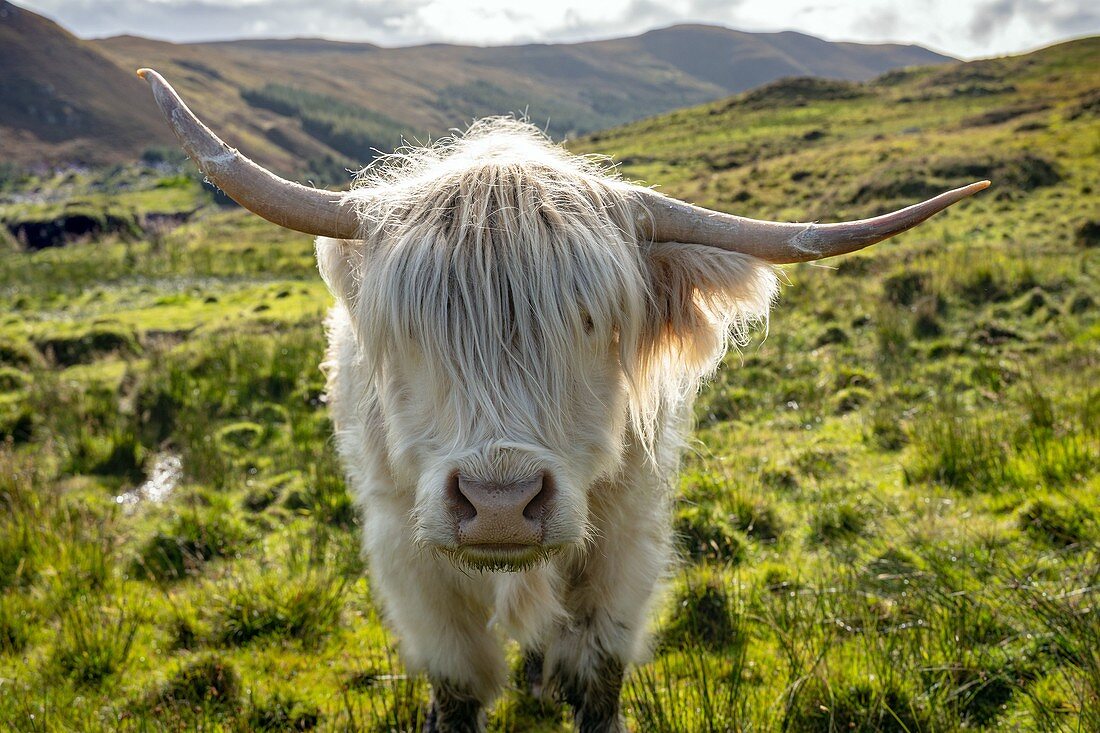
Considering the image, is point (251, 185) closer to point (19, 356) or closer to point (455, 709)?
point (455, 709)

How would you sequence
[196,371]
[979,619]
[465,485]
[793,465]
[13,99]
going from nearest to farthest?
[465,485] → [979,619] → [793,465] → [196,371] → [13,99]

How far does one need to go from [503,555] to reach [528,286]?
0.68 m

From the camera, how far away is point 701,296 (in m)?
2.19

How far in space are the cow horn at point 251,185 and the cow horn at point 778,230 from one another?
0.91 m

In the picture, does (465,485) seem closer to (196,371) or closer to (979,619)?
(979,619)

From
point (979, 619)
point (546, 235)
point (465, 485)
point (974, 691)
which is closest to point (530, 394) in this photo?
point (465, 485)

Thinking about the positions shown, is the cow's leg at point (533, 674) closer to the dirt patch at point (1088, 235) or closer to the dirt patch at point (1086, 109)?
the dirt patch at point (1088, 235)

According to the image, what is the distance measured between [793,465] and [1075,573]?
1.87m

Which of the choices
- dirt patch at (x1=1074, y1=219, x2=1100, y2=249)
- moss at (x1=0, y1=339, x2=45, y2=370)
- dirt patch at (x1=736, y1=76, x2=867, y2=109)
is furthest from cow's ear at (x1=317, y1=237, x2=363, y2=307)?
dirt patch at (x1=736, y1=76, x2=867, y2=109)

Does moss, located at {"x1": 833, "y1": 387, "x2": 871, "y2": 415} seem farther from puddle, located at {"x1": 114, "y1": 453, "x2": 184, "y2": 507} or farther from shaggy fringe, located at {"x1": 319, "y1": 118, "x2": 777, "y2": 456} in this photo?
puddle, located at {"x1": 114, "y1": 453, "x2": 184, "y2": 507}

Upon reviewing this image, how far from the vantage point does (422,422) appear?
2025 millimetres

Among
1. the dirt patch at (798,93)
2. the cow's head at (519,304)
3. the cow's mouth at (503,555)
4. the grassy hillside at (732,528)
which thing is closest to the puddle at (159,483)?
the grassy hillside at (732,528)

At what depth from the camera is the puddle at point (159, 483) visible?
195 inches

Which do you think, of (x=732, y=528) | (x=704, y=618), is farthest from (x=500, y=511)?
(x=732, y=528)
